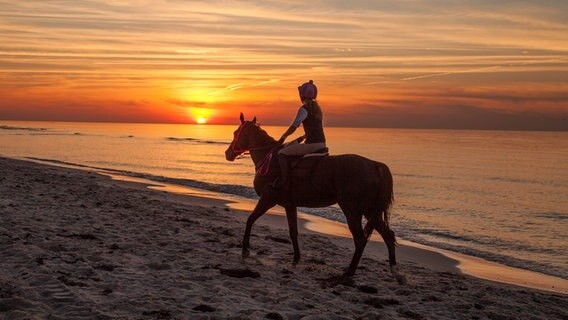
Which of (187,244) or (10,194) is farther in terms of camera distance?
(10,194)

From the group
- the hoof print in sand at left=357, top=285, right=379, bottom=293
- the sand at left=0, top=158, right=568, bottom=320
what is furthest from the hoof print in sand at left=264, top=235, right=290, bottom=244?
the hoof print in sand at left=357, top=285, right=379, bottom=293

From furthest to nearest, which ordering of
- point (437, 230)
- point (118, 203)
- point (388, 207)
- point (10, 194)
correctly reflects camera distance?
point (437, 230)
point (118, 203)
point (10, 194)
point (388, 207)

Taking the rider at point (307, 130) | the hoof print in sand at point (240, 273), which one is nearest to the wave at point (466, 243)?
the rider at point (307, 130)

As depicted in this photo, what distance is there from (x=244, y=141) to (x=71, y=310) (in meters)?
5.32

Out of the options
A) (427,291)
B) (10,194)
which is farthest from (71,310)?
(10,194)

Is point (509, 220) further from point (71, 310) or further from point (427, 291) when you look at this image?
point (71, 310)

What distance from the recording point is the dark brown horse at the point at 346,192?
9398 mm

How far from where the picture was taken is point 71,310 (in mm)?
6398

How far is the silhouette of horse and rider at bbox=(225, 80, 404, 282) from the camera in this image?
941cm

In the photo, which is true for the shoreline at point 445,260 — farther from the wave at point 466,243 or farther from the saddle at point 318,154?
the saddle at point 318,154

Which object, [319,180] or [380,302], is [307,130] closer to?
[319,180]

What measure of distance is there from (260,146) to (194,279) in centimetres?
331

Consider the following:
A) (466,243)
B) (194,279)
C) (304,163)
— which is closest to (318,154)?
(304,163)

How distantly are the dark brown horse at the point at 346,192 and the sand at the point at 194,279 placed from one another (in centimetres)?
81
